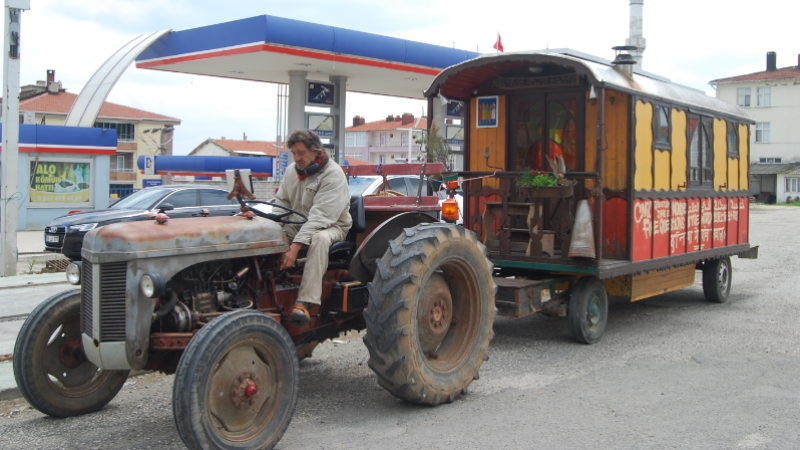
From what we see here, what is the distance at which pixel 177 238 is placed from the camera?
187 inches

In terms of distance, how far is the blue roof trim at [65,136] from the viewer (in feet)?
85.8

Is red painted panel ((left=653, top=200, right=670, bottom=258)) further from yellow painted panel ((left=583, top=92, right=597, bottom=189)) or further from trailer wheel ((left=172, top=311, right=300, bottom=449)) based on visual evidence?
trailer wheel ((left=172, top=311, right=300, bottom=449))

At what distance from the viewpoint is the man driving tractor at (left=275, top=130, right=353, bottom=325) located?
5457mm

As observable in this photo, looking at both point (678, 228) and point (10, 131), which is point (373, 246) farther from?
point (10, 131)

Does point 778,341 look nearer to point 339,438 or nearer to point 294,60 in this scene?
point 339,438

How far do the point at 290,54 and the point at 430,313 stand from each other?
14174mm

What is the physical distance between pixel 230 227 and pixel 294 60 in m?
15.6

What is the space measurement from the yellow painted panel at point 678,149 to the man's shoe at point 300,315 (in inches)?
237

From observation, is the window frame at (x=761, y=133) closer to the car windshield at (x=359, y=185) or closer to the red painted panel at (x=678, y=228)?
the car windshield at (x=359, y=185)

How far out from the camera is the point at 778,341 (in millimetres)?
8586

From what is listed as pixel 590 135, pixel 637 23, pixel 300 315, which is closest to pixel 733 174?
pixel 590 135

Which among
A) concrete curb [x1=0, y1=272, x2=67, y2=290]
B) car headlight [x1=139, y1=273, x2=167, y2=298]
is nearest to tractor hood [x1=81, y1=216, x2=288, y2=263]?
car headlight [x1=139, y1=273, x2=167, y2=298]

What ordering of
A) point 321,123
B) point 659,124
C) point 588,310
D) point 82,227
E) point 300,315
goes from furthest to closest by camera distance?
point 321,123 → point 82,227 → point 659,124 → point 588,310 → point 300,315

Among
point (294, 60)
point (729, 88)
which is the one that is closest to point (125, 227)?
point (294, 60)
